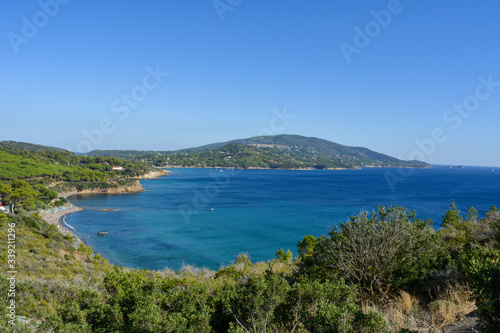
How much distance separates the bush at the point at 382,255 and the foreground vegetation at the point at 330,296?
0.03 metres

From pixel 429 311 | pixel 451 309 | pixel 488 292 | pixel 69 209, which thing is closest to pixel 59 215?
pixel 69 209

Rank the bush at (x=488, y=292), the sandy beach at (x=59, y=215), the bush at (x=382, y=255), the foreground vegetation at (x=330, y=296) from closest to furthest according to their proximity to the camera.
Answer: the bush at (x=488, y=292), the foreground vegetation at (x=330, y=296), the bush at (x=382, y=255), the sandy beach at (x=59, y=215)

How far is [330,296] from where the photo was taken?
4520mm

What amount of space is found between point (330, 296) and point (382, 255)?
11.5 feet

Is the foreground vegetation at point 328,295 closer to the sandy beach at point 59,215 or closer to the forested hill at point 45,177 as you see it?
the sandy beach at point 59,215

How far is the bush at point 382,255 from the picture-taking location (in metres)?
7.24

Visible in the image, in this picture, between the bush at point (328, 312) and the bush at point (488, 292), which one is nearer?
the bush at point (488, 292)

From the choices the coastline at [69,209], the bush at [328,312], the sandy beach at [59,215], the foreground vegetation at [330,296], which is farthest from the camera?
the sandy beach at [59,215]

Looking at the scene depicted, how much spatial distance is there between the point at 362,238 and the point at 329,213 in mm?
42587

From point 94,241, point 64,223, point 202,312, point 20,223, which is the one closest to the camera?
point 202,312

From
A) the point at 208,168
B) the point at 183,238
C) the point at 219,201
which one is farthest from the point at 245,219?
the point at 208,168

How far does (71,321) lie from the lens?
15.0ft

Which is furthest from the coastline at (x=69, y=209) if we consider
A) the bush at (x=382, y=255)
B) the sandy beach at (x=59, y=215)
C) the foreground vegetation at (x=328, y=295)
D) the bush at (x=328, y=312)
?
the bush at (x=328, y=312)

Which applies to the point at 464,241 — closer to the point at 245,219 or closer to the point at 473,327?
the point at 473,327
